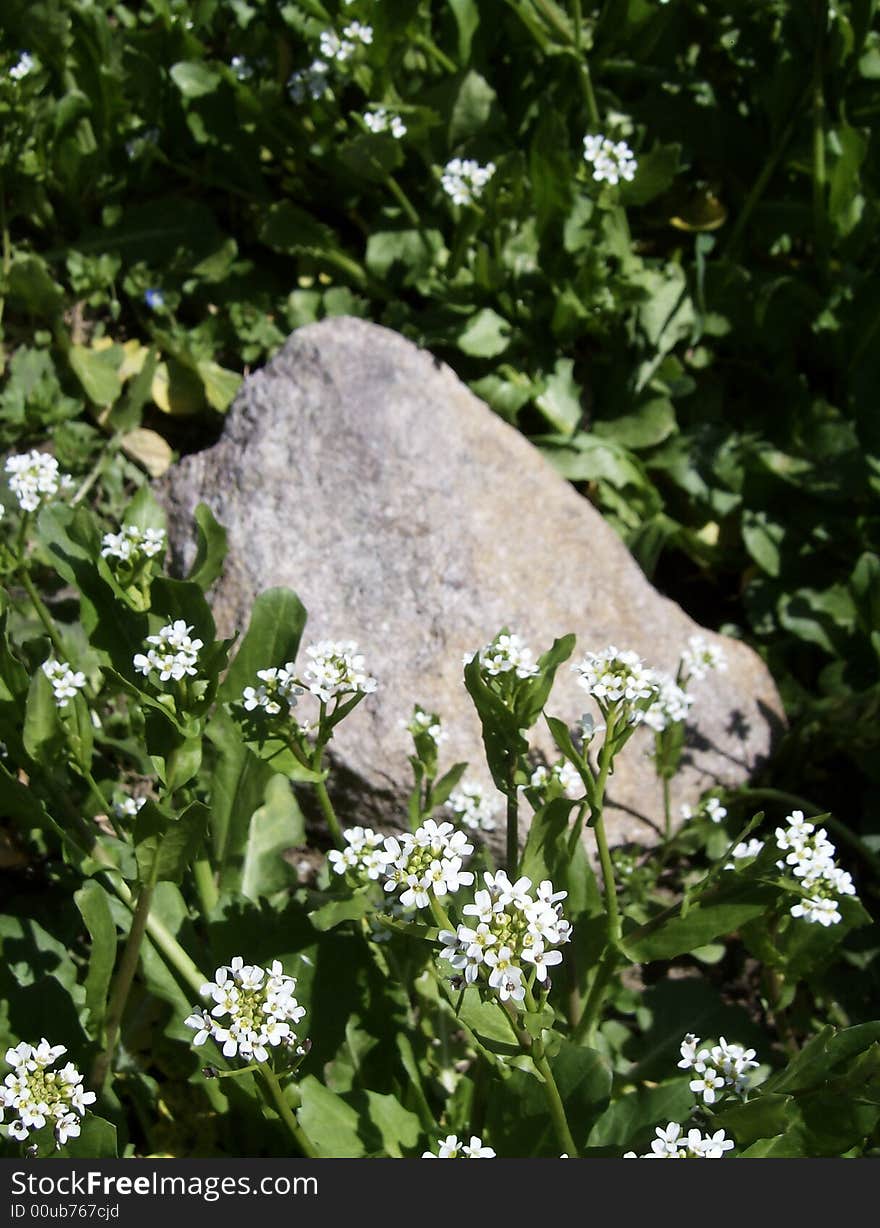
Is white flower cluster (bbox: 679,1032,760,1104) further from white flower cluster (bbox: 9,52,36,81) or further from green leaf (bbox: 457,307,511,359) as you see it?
white flower cluster (bbox: 9,52,36,81)

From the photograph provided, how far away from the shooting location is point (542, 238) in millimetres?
5660

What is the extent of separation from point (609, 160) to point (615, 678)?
2.85 metres

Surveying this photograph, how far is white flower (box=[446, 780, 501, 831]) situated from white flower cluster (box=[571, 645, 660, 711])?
0.74m

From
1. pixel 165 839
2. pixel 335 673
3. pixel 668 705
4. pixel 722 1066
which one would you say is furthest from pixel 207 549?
pixel 722 1066

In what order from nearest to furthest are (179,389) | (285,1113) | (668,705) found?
(285,1113) < (668,705) < (179,389)

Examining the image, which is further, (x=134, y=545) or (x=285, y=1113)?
(x=134, y=545)

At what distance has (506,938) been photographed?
2.81 metres

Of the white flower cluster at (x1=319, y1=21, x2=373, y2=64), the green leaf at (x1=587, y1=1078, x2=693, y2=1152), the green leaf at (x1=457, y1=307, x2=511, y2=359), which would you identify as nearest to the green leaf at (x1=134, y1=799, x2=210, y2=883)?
the green leaf at (x1=587, y1=1078, x2=693, y2=1152)

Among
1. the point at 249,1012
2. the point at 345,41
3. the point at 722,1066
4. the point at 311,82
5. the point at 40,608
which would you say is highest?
the point at 345,41

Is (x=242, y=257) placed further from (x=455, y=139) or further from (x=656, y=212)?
(x=656, y=212)

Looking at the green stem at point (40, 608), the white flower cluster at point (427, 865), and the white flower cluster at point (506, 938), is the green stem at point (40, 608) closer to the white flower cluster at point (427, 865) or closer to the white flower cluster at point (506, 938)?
the white flower cluster at point (427, 865)

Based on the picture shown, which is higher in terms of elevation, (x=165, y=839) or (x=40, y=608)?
(x=40, y=608)

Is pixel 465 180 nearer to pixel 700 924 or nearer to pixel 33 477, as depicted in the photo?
pixel 33 477

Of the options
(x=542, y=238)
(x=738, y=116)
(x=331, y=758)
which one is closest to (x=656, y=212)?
(x=738, y=116)
